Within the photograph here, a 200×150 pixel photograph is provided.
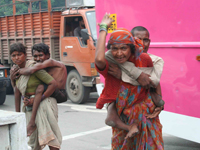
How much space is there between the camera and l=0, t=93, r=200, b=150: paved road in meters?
4.83

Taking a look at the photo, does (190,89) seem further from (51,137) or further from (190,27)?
(51,137)

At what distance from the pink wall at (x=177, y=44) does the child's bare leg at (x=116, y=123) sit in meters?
1.31

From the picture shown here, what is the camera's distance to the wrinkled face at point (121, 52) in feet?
7.75

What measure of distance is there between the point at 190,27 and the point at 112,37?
4.79ft

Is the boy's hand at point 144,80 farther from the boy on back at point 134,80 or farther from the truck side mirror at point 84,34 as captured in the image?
the truck side mirror at point 84,34

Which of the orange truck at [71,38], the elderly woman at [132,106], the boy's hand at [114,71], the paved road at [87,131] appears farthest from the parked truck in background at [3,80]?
the boy's hand at [114,71]

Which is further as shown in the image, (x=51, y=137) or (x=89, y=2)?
(x=89, y=2)

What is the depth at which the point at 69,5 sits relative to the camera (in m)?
8.90

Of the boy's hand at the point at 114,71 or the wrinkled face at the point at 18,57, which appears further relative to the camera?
the wrinkled face at the point at 18,57

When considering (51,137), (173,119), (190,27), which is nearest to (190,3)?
(190,27)

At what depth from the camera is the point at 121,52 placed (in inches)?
93.3

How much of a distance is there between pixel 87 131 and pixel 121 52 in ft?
11.6

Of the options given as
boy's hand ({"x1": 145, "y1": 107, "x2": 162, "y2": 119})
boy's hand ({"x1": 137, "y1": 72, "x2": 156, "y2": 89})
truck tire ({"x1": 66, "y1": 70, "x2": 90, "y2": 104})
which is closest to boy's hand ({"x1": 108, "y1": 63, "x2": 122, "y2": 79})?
boy's hand ({"x1": 137, "y1": 72, "x2": 156, "y2": 89})

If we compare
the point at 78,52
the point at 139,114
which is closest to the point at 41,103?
the point at 139,114
